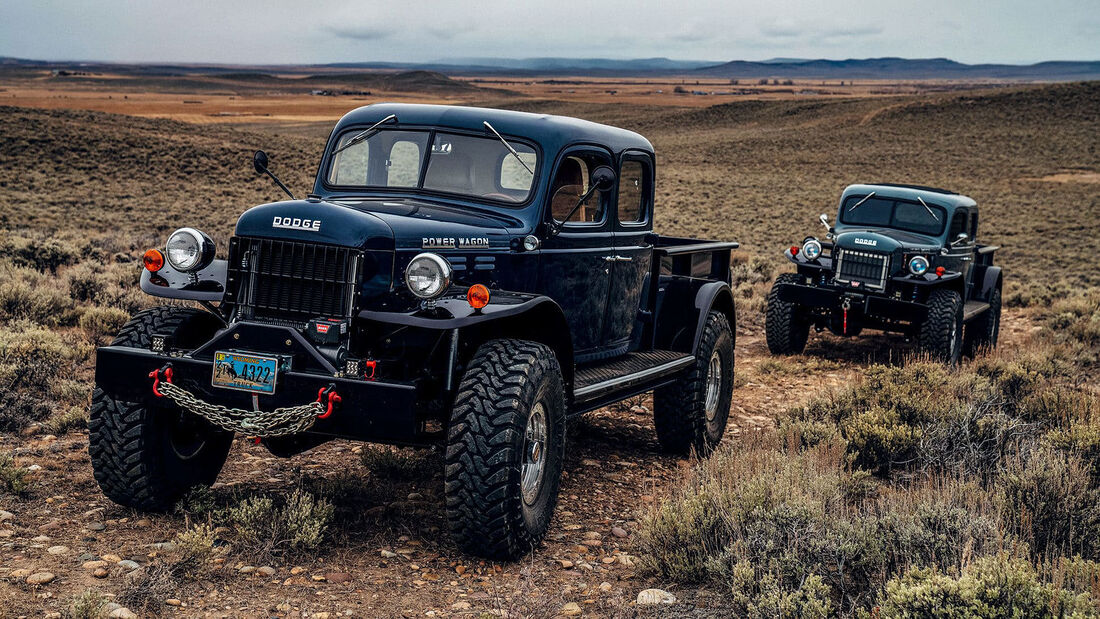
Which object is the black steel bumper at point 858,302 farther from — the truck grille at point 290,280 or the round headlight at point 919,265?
the truck grille at point 290,280

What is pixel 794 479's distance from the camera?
205 inches

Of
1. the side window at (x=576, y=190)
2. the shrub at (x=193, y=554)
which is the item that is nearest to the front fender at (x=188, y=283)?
the shrub at (x=193, y=554)

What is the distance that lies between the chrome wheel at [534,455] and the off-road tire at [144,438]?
1.86 m

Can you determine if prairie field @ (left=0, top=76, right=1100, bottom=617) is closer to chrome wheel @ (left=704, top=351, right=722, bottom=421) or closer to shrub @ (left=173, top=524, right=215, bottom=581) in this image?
shrub @ (left=173, top=524, right=215, bottom=581)

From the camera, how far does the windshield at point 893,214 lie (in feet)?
40.9

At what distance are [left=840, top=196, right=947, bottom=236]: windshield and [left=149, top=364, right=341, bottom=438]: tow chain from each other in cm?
1008

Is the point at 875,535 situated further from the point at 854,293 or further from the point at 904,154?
the point at 904,154

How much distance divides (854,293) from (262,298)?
836 centimetres

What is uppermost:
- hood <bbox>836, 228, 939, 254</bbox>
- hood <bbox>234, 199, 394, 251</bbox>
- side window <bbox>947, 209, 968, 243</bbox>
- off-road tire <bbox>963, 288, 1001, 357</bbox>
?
hood <bbox>234, 199, 394, 251</bbox>

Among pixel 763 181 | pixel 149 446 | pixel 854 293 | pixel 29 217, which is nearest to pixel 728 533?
pixel 149 446

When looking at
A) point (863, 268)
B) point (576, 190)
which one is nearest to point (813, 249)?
point (863, 268)

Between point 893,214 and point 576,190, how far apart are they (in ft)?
25.8

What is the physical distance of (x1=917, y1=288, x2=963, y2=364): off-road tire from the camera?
10922mm

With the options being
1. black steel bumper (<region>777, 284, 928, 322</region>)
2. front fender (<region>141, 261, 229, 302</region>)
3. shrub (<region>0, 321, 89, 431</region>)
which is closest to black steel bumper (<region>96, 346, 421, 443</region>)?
front fender (<region>141, 261, 229, 302</region>)
